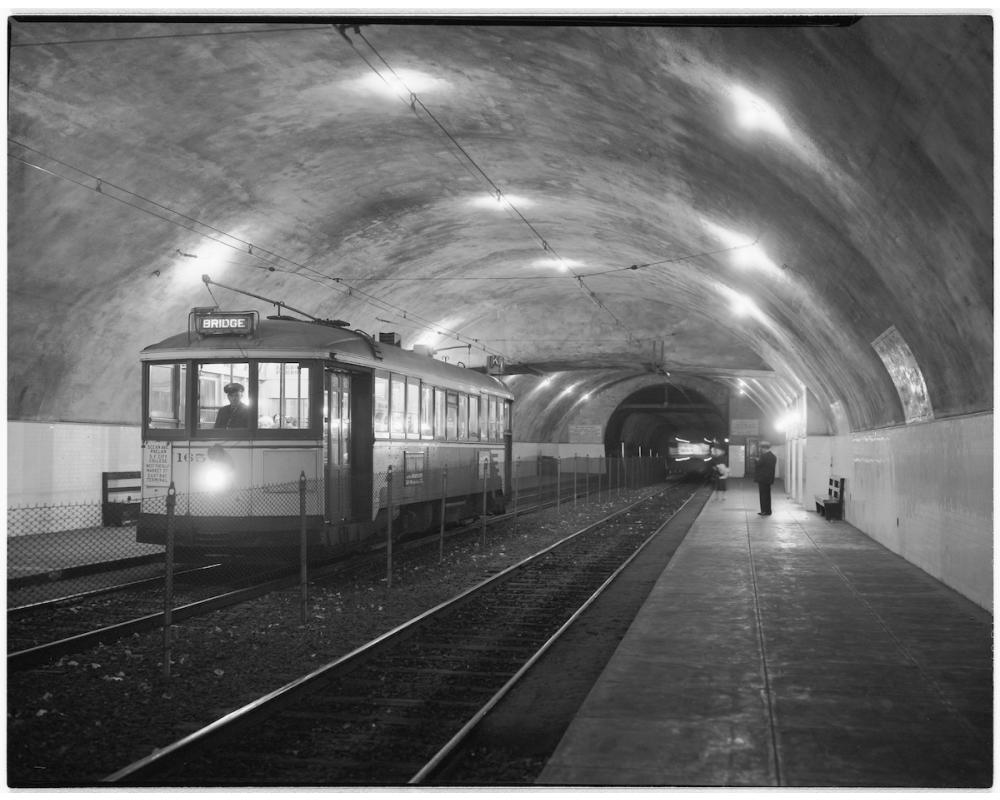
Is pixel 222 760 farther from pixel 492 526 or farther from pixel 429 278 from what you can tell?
pixel 429 278

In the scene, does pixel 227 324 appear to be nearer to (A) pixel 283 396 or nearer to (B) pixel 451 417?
(A) pixel 283 396

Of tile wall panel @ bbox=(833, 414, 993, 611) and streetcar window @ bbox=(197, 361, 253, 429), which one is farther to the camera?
streetcar window @ bbox=(197, 361, 253, 429)

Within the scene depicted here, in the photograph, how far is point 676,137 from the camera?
1245cm

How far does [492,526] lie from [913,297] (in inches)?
523

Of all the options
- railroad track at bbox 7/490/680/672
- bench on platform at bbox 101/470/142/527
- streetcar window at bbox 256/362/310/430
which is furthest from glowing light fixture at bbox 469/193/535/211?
bench on platform at bbox 101/470/142/527

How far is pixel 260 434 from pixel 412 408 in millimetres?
3577

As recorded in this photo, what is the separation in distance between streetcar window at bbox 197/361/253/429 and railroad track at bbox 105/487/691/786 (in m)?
3.89

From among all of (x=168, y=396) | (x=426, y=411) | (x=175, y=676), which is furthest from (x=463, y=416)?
(x=175, y=676)

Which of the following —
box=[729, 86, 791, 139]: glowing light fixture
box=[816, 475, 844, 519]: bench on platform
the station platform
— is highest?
box=[729, 86, 791, 139]: glowing light fixture

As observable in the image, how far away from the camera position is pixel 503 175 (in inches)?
708

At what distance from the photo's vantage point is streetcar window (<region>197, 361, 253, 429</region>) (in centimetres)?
1298

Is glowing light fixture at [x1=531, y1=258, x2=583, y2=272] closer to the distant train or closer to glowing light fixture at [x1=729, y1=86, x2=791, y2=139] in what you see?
the distant train

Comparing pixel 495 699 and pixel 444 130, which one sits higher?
pixel 444 130

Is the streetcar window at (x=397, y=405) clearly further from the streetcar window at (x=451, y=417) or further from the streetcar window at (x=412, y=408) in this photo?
the streetcar window at (x=451, y=417)
